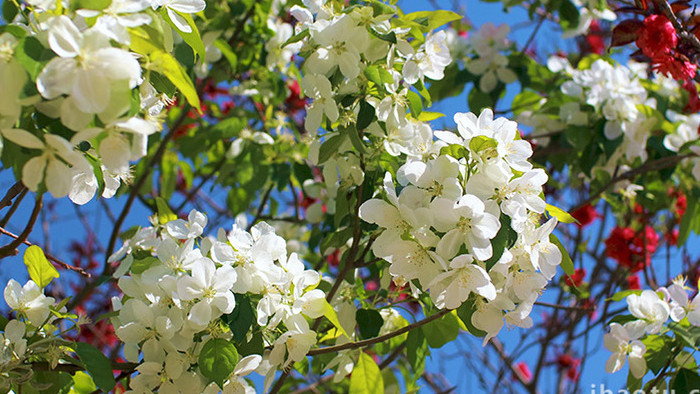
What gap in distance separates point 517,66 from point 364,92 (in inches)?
50.3

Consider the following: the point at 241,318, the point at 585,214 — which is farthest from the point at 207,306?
the point at 585,214

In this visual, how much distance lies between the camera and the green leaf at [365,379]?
1.48m

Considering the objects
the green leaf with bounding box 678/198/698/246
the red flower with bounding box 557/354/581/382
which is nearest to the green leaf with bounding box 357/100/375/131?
the green leaf with bounding box 678/198/698/246

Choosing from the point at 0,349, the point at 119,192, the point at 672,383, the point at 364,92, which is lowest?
the point at 0,349

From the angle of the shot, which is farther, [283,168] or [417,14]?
[283,168]

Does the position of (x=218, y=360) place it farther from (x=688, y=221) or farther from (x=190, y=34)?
(x=688, y=221)

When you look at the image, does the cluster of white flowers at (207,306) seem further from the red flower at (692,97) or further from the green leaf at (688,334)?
the red flower at (692,97)

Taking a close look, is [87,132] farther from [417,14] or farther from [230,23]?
[230,23]

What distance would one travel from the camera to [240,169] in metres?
2.29

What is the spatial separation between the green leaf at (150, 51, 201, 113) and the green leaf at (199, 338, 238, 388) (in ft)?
1.43

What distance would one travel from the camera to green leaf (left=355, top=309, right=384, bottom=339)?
1533 mm

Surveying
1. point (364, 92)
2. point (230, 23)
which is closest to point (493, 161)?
point (364, 92)

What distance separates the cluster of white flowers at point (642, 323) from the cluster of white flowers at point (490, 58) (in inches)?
43.9

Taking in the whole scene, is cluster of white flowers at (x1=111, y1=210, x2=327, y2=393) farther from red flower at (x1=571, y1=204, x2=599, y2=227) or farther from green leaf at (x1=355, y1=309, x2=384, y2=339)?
red flower at (x1=571, y1=204, x2=599, y2=227)
